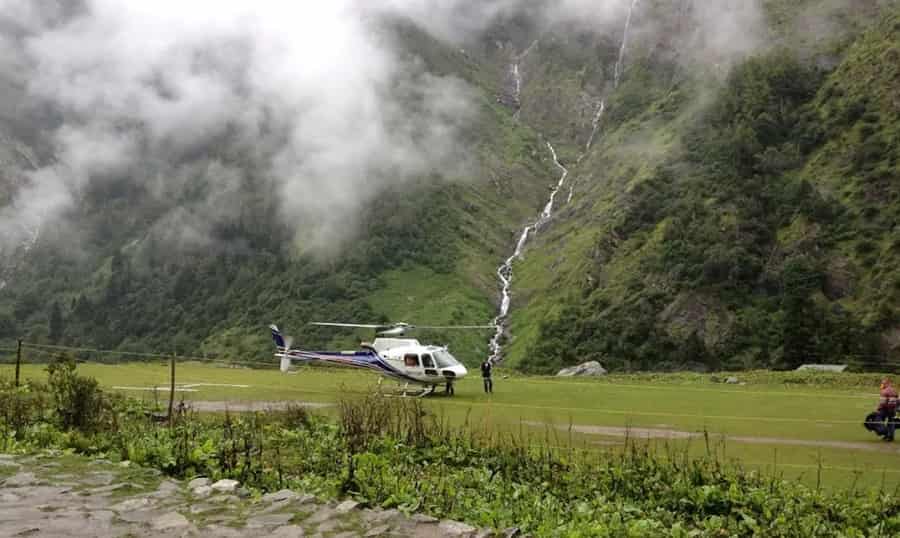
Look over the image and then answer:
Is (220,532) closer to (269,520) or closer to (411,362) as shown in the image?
(269,520)

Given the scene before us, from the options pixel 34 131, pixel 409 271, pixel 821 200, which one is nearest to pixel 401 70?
pixel 409 271

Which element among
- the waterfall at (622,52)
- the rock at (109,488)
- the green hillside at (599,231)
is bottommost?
the rock at (109,488)

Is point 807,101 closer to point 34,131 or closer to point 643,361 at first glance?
point 643,361

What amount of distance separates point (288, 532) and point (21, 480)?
3716 millimetres

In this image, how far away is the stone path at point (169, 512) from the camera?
22.6ft

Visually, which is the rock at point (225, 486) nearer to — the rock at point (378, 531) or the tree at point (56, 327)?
the rock at point (378, 531)

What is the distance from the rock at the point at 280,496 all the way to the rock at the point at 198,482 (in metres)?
0.88

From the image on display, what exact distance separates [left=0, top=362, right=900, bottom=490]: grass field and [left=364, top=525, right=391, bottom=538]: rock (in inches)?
209

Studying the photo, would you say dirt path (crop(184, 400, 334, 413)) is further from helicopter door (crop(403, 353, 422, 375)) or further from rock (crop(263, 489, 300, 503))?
rock (crop(263, 489, 300, 503))

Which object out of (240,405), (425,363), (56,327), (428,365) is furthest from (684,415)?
(56,327)

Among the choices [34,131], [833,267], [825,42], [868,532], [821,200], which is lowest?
[868,532]

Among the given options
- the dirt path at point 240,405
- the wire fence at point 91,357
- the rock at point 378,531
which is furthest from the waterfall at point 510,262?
the rock at point 378,531

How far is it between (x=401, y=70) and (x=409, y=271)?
61162 mm

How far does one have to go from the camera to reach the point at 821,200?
209 ft
